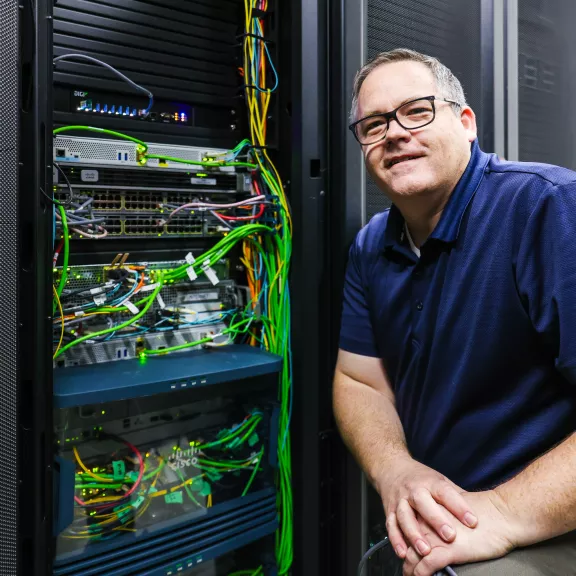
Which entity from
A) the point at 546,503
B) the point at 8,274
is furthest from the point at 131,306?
the point at 546,503

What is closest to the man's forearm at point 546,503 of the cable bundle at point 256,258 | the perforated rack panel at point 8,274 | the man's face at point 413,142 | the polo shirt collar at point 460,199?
the polo shirt collar at point 460,199

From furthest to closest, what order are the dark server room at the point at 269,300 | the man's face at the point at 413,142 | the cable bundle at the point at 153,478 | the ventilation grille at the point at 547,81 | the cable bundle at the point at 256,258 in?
1. the ventilation grille at the point at 547,81
2. the cable bundle at the point at 256,258
3. the cable bundle at the point at 153,478
4. the man's face at the point at 413,142
5. the dark server room at the point at 269,300

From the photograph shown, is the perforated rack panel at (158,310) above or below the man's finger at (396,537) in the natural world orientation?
above

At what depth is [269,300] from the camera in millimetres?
1525

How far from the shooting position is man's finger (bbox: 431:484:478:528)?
3.02 feet

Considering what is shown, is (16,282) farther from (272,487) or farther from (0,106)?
(272,487)

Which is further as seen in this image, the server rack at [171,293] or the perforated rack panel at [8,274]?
the server rack at [171,293]

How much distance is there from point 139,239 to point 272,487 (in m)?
0.74

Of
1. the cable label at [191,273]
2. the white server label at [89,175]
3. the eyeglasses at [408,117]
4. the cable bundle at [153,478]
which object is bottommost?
the cable bundle at [153,478]

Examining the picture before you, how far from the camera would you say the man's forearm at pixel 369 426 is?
1.19 meters

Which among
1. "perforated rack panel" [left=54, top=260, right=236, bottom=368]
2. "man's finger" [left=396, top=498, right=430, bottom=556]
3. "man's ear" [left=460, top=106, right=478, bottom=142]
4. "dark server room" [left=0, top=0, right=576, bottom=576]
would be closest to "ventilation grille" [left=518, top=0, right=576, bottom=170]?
"dark server room" [left=0, top=0, right=576, bottom=576]

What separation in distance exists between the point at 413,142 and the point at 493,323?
39 cm

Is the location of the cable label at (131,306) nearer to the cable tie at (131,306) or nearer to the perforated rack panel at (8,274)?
the cable tie at (131,306)

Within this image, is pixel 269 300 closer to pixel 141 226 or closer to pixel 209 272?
pixel 209 272
